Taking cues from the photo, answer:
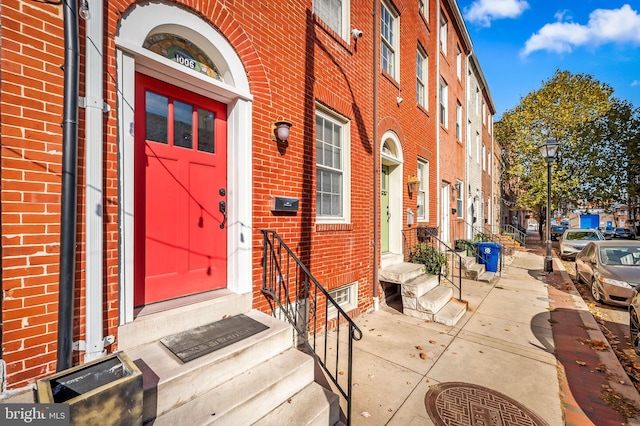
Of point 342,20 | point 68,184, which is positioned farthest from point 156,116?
point 342,20

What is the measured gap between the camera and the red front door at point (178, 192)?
272 cm

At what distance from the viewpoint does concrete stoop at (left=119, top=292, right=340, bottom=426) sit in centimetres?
195

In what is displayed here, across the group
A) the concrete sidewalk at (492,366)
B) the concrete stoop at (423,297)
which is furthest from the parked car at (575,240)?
the concrete stoop at (423,297)

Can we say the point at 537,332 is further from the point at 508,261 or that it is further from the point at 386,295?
the point at 508,261

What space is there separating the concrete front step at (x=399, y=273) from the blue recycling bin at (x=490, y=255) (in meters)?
3.91

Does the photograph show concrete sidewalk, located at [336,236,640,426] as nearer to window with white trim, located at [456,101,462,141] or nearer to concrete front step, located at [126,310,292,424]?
concrete front step, located at [126,310,292,424]

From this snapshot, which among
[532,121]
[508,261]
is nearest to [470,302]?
[508,261]

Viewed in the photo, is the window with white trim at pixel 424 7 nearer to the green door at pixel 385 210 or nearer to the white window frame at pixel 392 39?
the white window frame at pixel 392 39

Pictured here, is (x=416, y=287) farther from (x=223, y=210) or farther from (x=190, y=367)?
(x=190, y=367)

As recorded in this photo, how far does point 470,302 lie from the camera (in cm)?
604

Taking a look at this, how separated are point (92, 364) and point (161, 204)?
1.45 m

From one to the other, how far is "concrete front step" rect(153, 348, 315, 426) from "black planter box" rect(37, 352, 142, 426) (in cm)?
32

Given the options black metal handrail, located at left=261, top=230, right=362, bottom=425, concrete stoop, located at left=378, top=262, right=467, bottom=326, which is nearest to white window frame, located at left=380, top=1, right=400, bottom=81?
concrete stoop, located at left=378, top=262, right=467, bottom=326

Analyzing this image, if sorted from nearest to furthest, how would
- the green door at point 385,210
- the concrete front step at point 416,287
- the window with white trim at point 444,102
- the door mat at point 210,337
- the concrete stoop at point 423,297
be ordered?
1. the door mat at point 210,337
2. the concrete stoop at point 423,297
3. the concrete front step at point 416,287
4. the green door at point 385,210
5. the window with white trim at point 444,102
